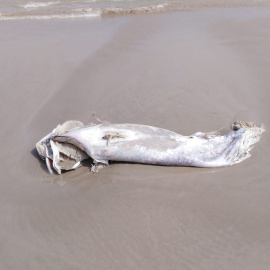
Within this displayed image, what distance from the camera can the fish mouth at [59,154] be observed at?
4.47 metres

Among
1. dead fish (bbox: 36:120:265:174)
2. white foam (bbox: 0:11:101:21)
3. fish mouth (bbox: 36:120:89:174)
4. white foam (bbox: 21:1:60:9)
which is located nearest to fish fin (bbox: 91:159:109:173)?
dead fish (bbox: 36:120:265:174)

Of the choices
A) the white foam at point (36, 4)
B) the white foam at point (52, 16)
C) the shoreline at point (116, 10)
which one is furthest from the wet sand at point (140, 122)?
the white foam at point (36, 4)

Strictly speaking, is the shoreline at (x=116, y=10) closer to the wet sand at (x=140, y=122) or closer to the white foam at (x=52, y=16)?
the white foam at (x=52, y=16)

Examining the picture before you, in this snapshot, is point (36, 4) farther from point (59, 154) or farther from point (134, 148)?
point (134, 148)

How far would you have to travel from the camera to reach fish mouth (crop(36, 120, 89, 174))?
4.47m

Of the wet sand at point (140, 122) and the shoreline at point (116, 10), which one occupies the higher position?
the shoreline at point (116, 10)

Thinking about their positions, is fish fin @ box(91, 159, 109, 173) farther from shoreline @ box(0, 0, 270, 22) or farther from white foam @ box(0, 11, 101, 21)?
white foam @ box(0, 11, 101, 21)

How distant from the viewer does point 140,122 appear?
5.40m

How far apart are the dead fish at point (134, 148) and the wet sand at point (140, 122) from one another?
0.13 meters

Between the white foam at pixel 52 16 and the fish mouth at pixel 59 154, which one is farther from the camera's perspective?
the white foam at pixel 52 16

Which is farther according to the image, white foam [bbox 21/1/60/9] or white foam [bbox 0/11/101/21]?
white foam [bbox 21/1/60/9]

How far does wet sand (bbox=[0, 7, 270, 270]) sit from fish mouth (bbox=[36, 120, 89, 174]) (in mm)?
132

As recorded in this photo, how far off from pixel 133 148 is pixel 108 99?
5.98 ft

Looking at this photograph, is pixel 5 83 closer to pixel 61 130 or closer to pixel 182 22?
pixel 61 130
